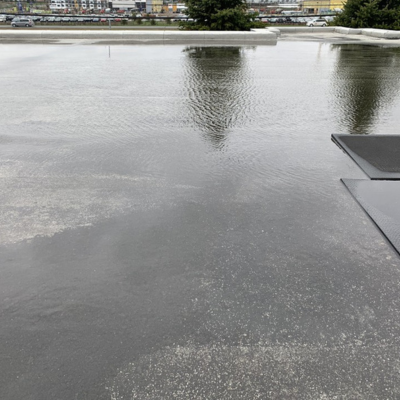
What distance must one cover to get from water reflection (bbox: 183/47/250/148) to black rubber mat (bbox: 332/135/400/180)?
1.97 metres

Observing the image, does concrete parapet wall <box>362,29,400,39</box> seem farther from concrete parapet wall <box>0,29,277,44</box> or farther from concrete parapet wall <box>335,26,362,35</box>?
concrete parapet wall <box>0,29,277,44</box>

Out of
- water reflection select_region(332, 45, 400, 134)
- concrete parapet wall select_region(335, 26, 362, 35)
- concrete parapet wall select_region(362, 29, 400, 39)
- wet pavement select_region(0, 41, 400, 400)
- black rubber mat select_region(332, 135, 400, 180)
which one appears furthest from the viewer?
concrete parapet wall select_region(335, 26, 362, 35)

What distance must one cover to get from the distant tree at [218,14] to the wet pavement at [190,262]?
1852cm

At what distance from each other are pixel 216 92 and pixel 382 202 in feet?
20.0

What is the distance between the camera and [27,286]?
2.99m

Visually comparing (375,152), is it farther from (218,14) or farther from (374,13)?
(374,13)

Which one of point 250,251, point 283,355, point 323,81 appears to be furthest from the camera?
point 323,81

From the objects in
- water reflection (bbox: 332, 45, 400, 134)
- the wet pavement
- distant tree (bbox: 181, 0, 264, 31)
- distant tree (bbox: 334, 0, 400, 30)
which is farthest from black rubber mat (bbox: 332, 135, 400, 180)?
distant tree (bbox: 334, 0, 400, 30)

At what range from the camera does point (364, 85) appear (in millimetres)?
10328

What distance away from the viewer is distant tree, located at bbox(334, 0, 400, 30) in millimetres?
26016

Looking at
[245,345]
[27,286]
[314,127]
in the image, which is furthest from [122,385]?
[314,127]

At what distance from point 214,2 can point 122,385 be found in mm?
25264

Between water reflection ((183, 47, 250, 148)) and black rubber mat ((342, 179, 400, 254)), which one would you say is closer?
black rubber mat ((342, 179, 400, 254))

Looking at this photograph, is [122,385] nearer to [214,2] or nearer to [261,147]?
[261,147]
